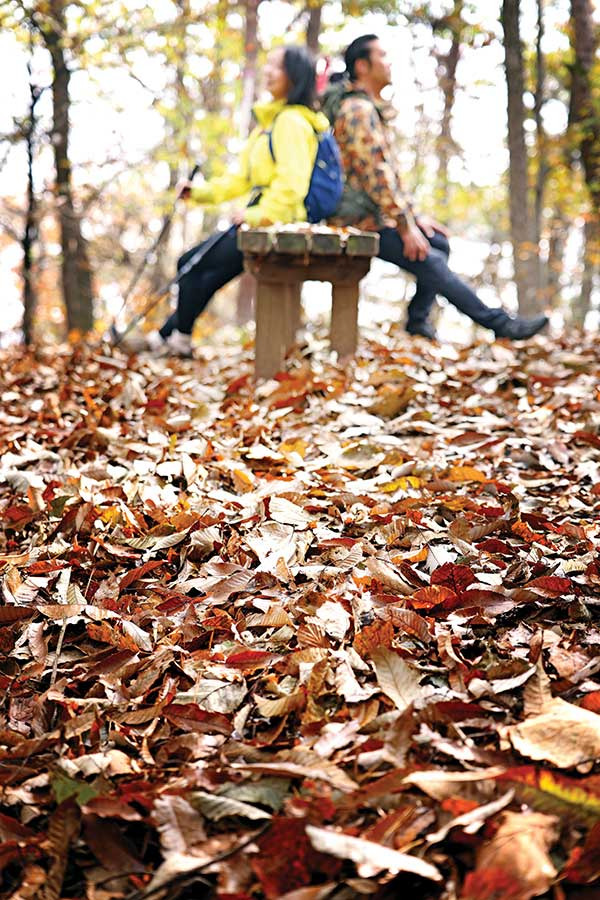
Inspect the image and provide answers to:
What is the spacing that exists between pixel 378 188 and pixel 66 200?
9.28ft

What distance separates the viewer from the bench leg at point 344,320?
464cm

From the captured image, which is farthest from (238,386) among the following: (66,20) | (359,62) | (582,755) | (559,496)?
(66,20)

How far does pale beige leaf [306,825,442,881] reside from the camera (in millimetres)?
1212

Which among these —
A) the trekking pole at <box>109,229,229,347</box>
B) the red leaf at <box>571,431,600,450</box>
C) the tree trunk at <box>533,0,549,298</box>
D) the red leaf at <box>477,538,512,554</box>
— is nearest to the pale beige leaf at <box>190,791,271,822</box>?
the red leaf at <box>477,538,512,554</box>

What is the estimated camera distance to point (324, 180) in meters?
4.86

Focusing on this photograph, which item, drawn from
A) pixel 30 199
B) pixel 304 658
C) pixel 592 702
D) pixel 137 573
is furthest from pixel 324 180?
pixel 592 702

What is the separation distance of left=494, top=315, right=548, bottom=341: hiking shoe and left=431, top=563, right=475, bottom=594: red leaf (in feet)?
11.4

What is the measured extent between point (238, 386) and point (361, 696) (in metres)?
2.65

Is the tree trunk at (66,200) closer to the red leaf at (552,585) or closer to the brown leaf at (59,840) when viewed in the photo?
the red leaf at (552,585)

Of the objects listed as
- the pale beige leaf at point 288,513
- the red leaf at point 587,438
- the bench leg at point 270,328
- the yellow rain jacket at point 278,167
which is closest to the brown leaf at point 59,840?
the pale beige leaf at point 288,513

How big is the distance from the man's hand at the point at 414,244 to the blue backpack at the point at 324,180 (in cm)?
49

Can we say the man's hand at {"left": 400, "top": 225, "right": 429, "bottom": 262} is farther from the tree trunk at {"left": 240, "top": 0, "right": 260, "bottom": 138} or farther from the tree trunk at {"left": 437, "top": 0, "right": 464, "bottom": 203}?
the tree trunk at {"left": 437, "top": 0, "right": 464, "bottom": 203}

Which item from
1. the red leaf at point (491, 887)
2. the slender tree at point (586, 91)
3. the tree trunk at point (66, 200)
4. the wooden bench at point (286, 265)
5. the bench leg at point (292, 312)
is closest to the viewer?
the red leaf at point (491, 887)

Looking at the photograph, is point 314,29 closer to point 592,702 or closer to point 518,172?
point 518,172
